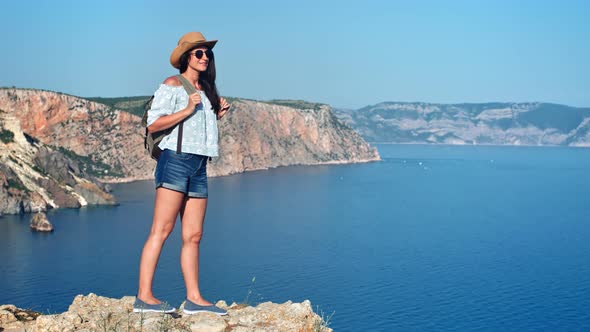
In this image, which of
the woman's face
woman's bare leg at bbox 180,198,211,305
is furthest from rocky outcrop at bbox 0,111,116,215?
the woman's face

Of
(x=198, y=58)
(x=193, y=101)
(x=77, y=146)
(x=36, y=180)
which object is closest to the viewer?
(x=193, y=101)

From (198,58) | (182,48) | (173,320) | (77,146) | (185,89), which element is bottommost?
(77,146)

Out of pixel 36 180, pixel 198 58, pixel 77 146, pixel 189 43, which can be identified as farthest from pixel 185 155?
pixel 77 146

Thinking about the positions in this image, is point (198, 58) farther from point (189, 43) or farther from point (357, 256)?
point (357, 256)

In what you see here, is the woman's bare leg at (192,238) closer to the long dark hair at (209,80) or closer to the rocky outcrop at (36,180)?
the long dark hair at (209,80)

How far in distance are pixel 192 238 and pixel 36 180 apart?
99.3 metres

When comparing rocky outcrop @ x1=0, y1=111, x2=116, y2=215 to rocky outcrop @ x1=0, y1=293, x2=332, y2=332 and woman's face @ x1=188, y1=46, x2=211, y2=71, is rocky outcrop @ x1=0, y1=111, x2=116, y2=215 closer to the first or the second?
rocky outcrop @ x1=0, y1=293, x2=332, y2=332

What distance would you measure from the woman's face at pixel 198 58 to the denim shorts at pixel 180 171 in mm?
1139

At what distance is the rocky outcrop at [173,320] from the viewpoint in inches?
349

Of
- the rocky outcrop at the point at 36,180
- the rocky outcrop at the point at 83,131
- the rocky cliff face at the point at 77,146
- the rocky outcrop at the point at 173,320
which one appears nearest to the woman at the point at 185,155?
the rocky outcrop at the point at 173,320

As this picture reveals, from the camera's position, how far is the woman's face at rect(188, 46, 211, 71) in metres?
9.62

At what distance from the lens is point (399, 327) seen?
47.4 m

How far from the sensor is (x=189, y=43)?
9.51 m

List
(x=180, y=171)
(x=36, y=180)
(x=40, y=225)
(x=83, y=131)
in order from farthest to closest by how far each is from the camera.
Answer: (x=83, y=131) → (x=36, y=180) → (x=40, y=225) → (x=180, y=171)
